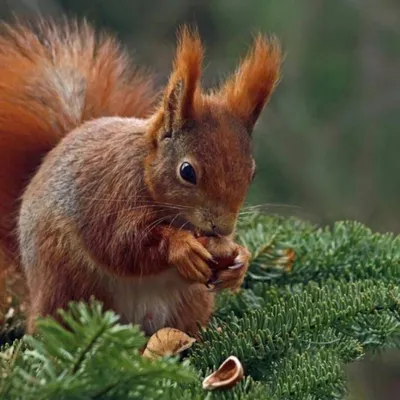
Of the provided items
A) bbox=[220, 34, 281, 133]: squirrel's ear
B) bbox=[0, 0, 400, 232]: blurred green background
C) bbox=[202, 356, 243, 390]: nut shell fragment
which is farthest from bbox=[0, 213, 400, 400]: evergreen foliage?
bbox=[0, 0, 400, 232]: blurred green background

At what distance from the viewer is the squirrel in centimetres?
128

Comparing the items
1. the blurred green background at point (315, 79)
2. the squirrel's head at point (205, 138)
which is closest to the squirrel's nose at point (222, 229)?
the squirrel's head at point (205, 138)

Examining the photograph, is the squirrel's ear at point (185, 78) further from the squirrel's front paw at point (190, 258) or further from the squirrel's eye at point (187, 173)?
the squirrel's front paw at point (190, 258)

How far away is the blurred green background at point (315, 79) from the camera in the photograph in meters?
3.13

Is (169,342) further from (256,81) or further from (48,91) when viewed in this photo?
(48,91)

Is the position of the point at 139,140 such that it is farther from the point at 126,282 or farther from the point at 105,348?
the point at 105,348

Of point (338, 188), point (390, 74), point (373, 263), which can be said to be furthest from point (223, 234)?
point (390, 74)

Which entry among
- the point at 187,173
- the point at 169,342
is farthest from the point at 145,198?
the point at 169,342

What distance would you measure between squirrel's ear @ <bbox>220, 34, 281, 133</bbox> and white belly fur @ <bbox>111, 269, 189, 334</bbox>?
10.0 inches

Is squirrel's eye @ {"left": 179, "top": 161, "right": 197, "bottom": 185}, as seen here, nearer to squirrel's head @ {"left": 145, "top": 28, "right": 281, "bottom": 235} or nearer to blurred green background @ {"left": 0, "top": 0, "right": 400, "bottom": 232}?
squirrel's head @ {"left": 145, "top": 28, "right": 281, "bottom": 235}

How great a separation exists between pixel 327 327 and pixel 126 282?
31 cm

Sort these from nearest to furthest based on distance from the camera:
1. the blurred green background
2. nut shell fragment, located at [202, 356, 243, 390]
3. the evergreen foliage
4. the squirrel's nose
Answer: the evergreen foliage → nut shell fragment, located at [202, 356, 243, 390] → the squirrel's nose → the blurred green background

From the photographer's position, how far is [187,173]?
4.22ft

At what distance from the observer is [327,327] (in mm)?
1235
